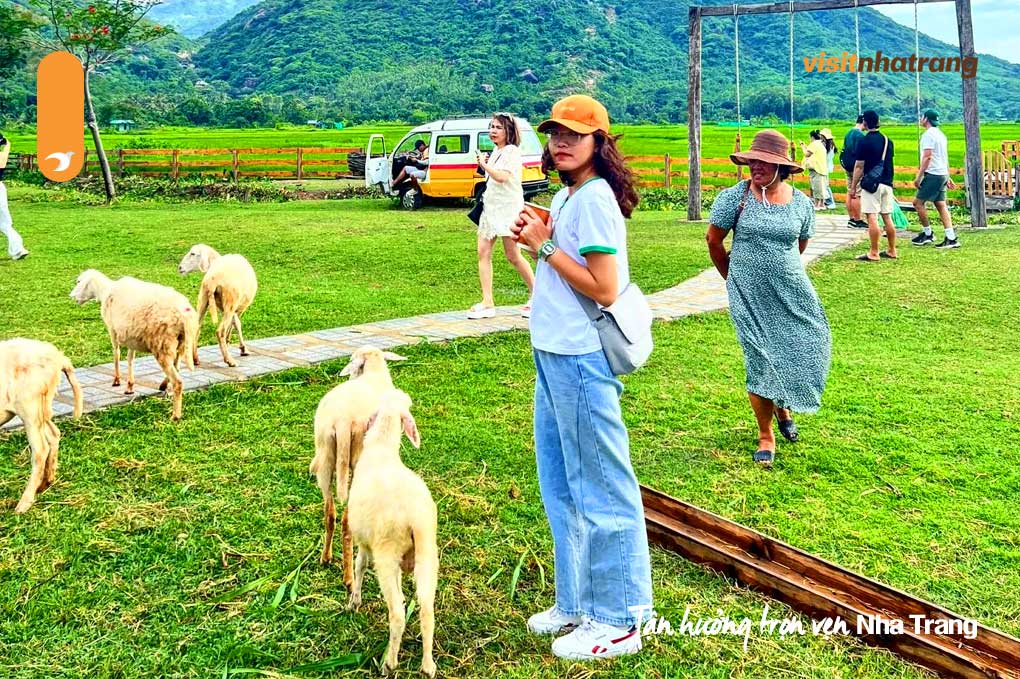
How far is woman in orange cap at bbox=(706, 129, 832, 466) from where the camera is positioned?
5184 mm

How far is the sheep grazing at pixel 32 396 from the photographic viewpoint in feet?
15.1

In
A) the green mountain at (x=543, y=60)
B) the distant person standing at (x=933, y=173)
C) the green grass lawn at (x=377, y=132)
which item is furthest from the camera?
the green mountain at (x=543, y=60)

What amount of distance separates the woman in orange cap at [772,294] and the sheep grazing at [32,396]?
368cm

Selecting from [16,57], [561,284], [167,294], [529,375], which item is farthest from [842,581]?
[16,57]

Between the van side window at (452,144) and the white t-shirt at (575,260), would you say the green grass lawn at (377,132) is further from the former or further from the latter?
the white t-shirt at (575,260)

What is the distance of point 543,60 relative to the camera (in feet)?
197

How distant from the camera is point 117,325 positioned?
595 cm

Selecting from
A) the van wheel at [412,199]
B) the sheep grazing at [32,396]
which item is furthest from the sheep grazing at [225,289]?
the van wheel at [412,199]

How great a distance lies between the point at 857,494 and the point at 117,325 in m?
4.57

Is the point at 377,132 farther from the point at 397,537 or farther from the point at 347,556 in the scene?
the point at 397,537

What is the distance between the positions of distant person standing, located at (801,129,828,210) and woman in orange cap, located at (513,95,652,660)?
54.3 ft

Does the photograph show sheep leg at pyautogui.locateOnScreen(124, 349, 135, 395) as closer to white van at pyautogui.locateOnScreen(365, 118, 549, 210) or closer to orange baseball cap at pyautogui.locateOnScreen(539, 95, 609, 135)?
orange baseball cap at pyautogui.locateOnScreen(539, 95, 609, 135)

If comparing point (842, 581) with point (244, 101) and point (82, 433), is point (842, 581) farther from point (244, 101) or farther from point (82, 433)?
point (244, 101)

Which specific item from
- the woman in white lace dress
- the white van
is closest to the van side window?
the white van
